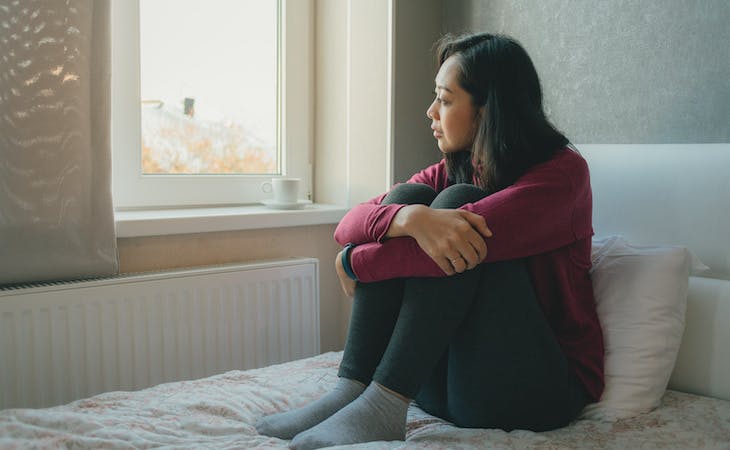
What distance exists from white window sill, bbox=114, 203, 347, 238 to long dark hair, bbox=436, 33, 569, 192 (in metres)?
0.73

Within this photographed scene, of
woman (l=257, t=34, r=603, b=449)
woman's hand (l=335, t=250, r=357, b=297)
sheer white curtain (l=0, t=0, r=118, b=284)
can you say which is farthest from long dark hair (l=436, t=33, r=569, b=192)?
sheer white curtain (l=0, t=0, r=118, b=284)

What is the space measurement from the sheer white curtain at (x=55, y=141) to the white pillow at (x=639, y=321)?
1.11m

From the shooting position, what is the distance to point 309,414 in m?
1.13

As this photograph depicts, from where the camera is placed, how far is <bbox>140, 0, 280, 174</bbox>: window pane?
1.82 meters

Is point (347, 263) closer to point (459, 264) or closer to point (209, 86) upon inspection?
point (459, 264)

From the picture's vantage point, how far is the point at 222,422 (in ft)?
Answer: 3.68

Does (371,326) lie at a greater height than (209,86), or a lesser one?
lesser

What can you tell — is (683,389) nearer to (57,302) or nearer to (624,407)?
(624,407)

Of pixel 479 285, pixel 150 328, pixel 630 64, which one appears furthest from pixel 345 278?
pixel 630 64

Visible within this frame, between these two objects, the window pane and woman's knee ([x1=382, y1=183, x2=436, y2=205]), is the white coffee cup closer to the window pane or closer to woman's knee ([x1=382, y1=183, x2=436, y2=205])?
the window pane

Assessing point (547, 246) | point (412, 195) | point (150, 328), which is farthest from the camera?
point (150, 328)

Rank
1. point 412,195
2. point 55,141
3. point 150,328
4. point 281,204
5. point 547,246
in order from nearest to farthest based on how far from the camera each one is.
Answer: point 547,246 < point 412,195 < point 55,141 < point 150,328 < point 281,204

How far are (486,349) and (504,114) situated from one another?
46 centimetres

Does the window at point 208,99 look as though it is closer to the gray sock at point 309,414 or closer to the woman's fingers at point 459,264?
the gray sock at point 309,414
